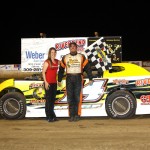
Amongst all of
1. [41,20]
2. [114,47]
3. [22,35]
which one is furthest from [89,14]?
[114,47]

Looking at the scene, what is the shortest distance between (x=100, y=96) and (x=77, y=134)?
1.71 m

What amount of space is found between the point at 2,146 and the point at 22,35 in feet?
157

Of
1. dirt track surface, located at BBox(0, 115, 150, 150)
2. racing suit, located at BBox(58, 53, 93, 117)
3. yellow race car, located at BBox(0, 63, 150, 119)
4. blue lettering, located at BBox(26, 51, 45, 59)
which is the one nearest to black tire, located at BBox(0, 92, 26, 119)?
yellow race car, located at BBox(0, 63, 150, 119)

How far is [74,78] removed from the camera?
8.37 meters

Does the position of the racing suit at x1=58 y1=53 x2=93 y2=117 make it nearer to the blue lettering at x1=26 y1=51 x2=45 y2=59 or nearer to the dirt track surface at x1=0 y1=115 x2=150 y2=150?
the dirt track surface at x1=0 y1=115 x2=150 y2=150

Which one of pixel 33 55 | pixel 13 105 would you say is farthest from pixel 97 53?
pixel 33 55

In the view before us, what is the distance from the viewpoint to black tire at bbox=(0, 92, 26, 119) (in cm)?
858

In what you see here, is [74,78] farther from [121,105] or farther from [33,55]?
[33,55]

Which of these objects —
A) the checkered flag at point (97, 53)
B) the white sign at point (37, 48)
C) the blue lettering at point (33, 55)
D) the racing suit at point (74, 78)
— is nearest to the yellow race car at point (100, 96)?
the racing suit at point (74, 78)

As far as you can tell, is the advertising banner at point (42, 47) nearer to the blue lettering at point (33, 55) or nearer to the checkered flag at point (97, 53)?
the blue lettering at point (33, 55)

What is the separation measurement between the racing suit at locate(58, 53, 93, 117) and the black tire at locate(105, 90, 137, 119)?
0.62 metres

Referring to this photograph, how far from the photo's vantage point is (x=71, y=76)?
8406 millimetres

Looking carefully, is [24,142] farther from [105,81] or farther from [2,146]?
[105,81]

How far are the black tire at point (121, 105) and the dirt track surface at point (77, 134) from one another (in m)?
0.15
